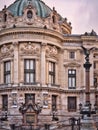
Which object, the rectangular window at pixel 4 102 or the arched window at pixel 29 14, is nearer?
the rectangular window at pixel 4 102

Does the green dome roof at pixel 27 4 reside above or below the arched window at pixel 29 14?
above

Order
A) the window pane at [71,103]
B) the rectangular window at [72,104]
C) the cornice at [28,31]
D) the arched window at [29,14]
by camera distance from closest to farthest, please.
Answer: the cornice at [28,31] → the arched window at [29,14] → the rectangular window at [72,104] → the window pane at [71,103]

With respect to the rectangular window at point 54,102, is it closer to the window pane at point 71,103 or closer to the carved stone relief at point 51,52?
the window pane at point 71,103

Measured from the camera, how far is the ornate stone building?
76.6m

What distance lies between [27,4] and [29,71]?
12.1 meters

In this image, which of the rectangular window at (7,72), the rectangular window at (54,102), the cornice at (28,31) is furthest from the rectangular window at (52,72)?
the rectangular window at (7,72)

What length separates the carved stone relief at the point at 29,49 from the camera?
254 ft

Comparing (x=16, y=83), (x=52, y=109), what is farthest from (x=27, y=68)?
(x=52, y=109)

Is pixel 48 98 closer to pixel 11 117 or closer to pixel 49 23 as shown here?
pixel 11 117

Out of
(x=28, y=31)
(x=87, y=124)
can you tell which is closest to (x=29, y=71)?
(x=28, y=31)

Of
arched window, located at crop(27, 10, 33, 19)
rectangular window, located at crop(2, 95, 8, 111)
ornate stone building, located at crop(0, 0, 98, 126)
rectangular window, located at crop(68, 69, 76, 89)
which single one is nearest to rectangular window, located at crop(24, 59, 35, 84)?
ornate stone building, located at crop(0, 0, 98, 126)

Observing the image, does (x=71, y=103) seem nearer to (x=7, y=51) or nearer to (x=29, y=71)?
(x=29, y=71)

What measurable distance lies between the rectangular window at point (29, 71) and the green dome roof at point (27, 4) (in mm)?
8761

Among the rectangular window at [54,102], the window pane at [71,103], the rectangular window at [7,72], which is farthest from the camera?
the window pane at [71,103]
